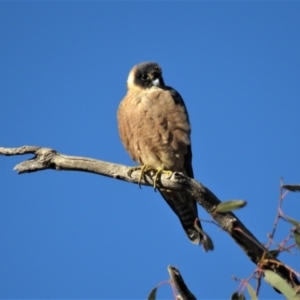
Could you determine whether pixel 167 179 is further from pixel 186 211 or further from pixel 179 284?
pixel 186 211

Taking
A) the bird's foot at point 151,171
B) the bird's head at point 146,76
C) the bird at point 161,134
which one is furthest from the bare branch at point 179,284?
the bird's head at point 146,76

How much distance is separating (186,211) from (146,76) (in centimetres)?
122

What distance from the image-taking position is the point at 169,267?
3254mm

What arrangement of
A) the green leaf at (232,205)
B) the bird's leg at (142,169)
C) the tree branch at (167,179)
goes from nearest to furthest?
1. the green leaf at (232,205)
2. the tree branch at (167,179)
3. the bird's leg at (142,169)

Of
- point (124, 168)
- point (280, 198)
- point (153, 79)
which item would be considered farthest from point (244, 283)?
point (153, 79)

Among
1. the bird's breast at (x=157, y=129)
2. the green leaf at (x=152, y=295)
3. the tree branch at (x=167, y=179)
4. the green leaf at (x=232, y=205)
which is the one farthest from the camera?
the bird's breast at (x=157, y=129)

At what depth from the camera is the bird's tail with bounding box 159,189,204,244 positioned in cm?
510

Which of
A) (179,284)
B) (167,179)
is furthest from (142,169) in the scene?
(179,284)

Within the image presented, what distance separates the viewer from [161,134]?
4859 mm

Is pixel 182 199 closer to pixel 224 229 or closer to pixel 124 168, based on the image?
pixel 124 168

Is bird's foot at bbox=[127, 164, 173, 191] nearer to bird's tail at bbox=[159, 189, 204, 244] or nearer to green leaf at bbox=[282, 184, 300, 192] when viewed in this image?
bird's tail at bbox=[159, 189, 204, 244]

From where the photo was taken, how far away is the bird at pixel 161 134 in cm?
487

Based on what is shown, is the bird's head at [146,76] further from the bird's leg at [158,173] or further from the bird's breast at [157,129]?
the bird's leg at [158,173]

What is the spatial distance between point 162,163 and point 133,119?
427 mm
